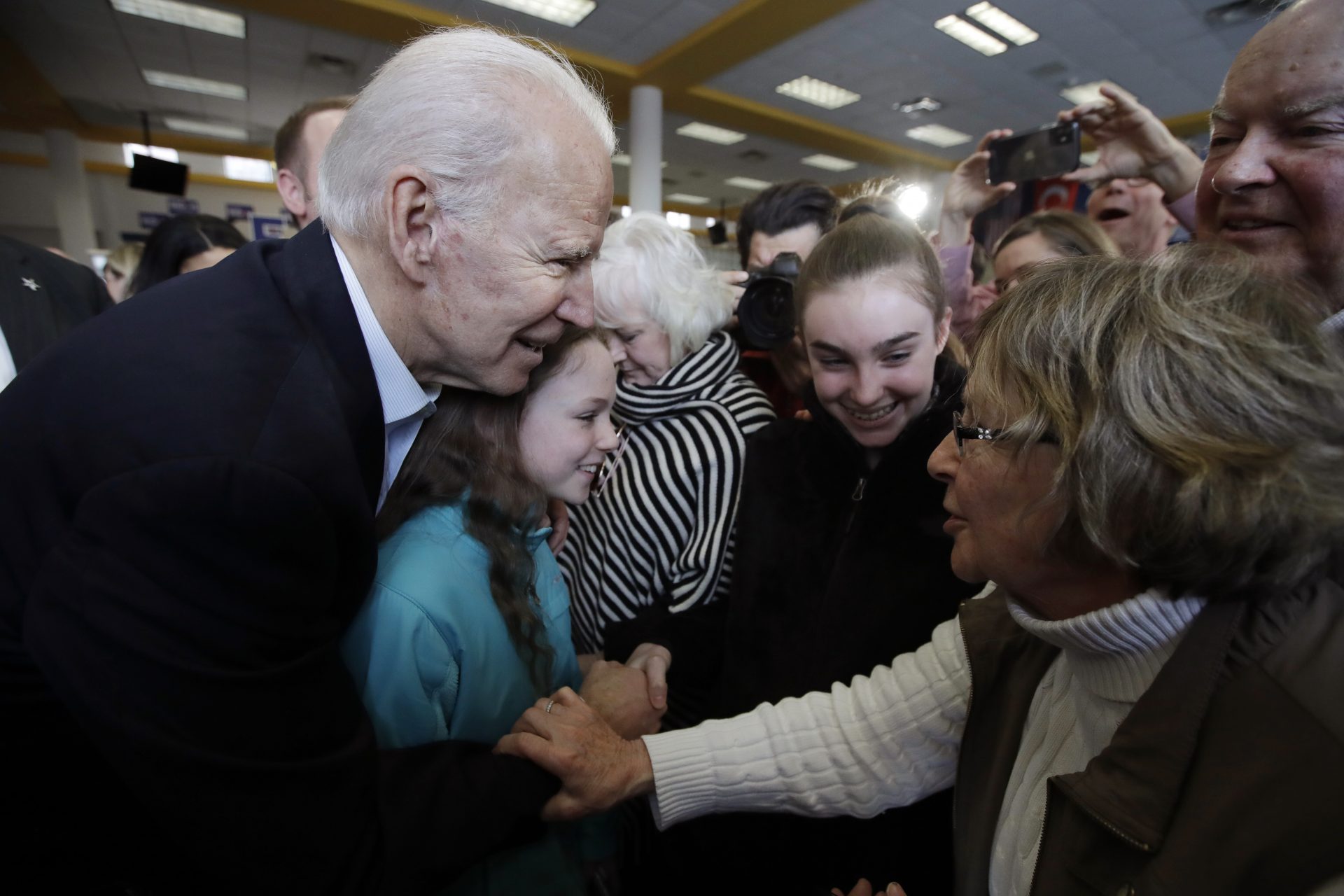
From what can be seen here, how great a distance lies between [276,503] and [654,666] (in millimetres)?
847

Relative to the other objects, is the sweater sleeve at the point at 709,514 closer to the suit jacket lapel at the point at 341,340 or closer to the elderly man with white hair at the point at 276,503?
the elderly man with white hair at the point at 276,503

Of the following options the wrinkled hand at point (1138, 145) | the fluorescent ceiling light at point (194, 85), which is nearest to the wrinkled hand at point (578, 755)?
the wrinkled hand at point (1138, 145)

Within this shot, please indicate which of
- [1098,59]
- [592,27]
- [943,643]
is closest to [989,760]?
[943,643]

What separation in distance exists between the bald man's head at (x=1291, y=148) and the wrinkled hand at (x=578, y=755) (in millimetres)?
1162

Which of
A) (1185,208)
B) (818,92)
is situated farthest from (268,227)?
(1185,208)

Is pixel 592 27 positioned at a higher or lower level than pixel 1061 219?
higher

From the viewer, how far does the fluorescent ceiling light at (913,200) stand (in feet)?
6.45

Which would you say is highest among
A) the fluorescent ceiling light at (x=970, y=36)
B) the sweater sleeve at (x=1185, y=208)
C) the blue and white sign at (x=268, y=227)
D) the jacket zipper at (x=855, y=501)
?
the fluorescent ceiling light at (x=970, y=36)

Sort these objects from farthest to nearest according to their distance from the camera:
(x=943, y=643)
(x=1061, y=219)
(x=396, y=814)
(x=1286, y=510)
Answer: (x=1061, y=219) → (x=943, y=643) → (x=396, y=814) → (x=1286, y=510)

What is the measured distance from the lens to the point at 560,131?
0.88m

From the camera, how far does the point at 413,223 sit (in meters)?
0.85

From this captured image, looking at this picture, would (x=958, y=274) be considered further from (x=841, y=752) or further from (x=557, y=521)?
(x=841, y=752)

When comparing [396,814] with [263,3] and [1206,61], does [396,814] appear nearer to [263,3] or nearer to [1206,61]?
[263,3]

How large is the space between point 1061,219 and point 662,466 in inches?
60.2
